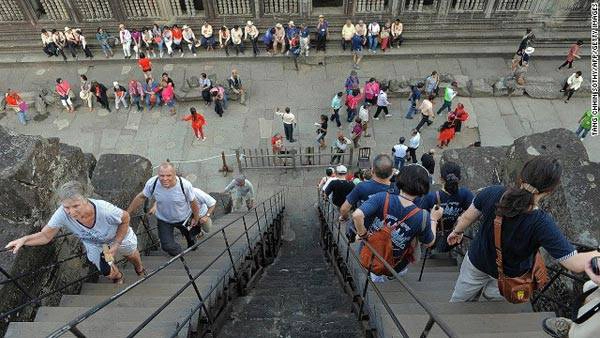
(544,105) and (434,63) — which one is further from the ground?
(434,63)

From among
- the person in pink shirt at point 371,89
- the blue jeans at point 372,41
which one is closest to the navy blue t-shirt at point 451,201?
the person in pink shirt at point 371,89

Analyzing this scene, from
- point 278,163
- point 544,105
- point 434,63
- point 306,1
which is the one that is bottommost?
point 278,163

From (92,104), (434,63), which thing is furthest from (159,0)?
(434,63)

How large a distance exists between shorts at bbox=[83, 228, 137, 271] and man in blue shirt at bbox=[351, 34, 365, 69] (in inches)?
474

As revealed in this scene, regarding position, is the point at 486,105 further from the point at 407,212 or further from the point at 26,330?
the point at 26,330

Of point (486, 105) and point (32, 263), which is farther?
point (486, 105)

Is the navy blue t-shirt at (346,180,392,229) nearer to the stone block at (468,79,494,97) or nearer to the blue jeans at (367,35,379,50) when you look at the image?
the stone block at (468,79,494,97)

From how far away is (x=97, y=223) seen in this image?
470 centimetres

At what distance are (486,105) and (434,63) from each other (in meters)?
2.62

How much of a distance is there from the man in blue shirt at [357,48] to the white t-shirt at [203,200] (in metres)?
10.8

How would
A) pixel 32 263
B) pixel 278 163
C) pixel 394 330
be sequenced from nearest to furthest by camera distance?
pixel 394 330, pixel 32 263, pixel 278 163

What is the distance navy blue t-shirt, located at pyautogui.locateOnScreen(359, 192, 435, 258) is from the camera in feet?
14.3

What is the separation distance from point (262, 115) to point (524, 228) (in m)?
11.5

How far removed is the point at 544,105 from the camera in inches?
564
